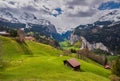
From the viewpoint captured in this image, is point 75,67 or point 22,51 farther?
point 22,51

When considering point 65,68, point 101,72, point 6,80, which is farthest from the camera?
Result: point 101,72

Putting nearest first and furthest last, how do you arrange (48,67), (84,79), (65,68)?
1. (84,79)
2. (48,67)
3. (65,68)

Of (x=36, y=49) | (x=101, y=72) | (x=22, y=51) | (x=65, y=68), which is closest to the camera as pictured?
(x=65, y=68)

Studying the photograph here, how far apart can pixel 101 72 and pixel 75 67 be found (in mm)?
17027

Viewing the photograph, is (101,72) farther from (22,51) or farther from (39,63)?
(22,51)

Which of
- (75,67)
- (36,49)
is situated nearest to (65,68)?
(75,67)

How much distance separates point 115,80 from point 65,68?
97.1ft

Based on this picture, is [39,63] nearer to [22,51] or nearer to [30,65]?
[30,65]

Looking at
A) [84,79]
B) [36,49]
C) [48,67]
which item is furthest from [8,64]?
[36,49]

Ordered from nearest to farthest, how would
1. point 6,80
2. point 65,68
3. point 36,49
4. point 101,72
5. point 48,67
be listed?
point 6,80
point 48,67
point 65,68
point 101,72
point 36,49

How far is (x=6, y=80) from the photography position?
257ft

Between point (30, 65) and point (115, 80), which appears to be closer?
point (115, 80)

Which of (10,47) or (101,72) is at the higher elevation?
(10,47)

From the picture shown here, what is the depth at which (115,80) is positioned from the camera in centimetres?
9581
